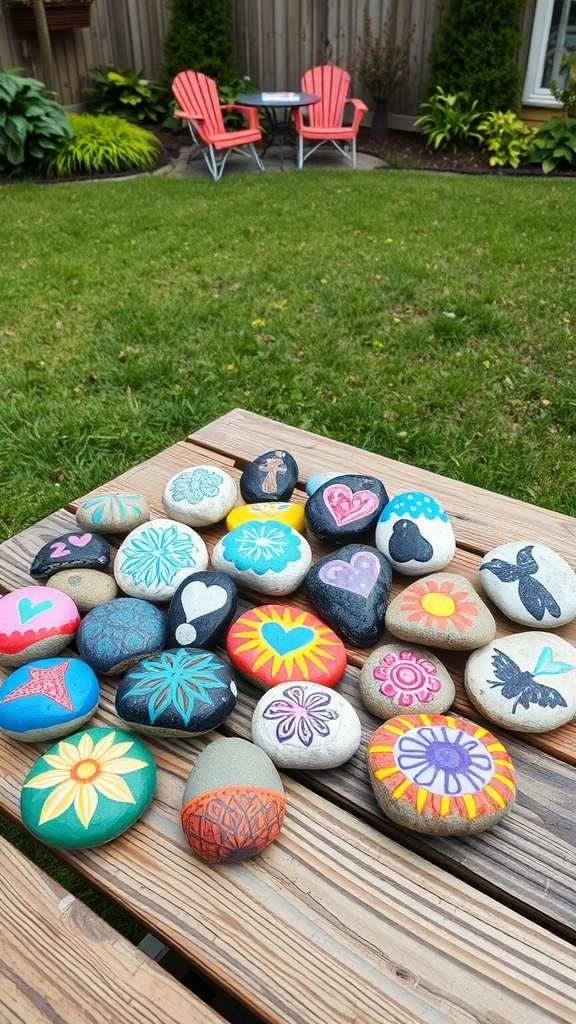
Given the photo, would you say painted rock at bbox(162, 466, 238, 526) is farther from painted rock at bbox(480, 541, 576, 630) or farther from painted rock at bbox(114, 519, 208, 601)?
painted rock at bbox(480, 541, 576, 630)

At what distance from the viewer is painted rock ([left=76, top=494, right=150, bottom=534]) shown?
5.77ft

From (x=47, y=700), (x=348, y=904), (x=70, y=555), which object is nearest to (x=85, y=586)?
(x=70, y=555)

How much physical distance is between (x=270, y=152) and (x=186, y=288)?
5280mm

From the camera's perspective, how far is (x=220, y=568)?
161 centimetres

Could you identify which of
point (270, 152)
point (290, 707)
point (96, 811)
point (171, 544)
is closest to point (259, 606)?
point (171, 544)

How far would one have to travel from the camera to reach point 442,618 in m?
1.39

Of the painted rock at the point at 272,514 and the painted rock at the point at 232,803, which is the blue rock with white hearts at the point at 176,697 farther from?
the painted rock at the point at 272,514

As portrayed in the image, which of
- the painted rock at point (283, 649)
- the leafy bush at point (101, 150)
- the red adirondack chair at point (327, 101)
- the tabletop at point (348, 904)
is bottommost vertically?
the tabletop at point (348, 904)

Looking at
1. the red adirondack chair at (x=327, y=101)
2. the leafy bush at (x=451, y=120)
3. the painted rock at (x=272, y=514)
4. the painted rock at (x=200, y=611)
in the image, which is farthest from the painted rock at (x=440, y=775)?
the leafy bush at (x=451, y=120)

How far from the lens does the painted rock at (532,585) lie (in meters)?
1.46

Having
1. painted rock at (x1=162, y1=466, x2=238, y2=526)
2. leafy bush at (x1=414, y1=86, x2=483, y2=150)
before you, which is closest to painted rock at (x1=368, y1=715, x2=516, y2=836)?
painted rock at (x1=162, y1=466, x2=238, y2=526)

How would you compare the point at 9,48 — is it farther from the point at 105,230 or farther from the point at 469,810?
the point at 469,810

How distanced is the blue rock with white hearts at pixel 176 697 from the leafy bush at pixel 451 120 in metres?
8.44

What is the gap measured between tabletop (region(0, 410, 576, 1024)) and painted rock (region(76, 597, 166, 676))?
0.11 metres
